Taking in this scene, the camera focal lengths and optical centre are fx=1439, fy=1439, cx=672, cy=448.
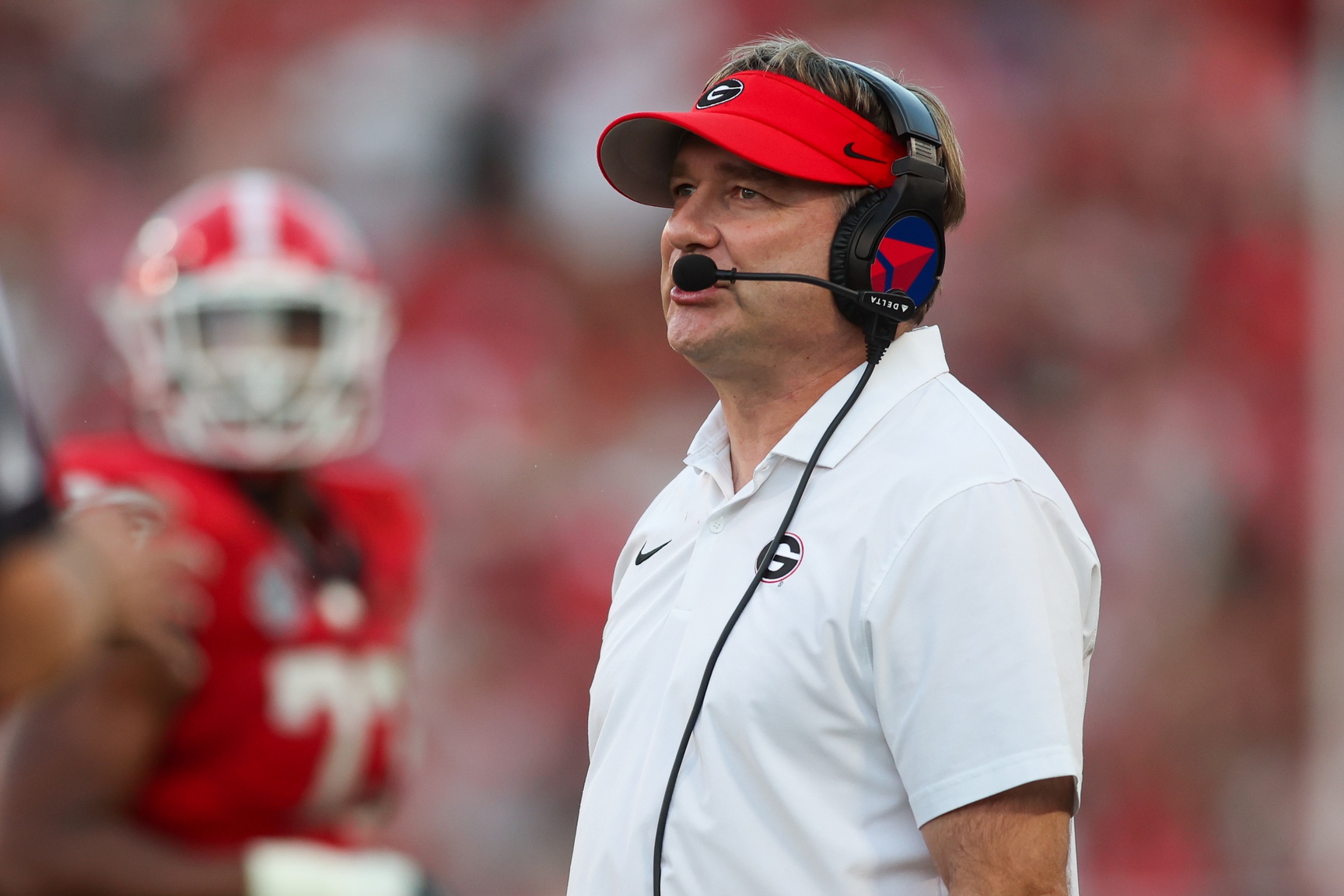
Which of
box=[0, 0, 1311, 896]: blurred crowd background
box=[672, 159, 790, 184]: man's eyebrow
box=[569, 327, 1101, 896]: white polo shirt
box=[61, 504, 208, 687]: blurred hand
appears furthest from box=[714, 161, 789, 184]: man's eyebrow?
box=[0, 0, 1311, 896]: blurred crowd background

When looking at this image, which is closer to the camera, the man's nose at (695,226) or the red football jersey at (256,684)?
the man's nose at (695,226)

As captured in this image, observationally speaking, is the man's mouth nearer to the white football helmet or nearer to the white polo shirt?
the white polo shirt

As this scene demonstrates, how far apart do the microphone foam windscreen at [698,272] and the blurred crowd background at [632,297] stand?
3232mm

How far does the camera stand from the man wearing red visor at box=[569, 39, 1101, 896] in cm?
117

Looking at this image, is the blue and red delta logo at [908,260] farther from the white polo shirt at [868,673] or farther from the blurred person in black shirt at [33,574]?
the blurred person in black shirt at [33,574]

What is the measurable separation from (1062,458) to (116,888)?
4.16 metres

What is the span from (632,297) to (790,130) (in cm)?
374

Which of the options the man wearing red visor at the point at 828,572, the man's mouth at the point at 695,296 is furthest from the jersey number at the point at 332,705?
the man's mouth at the point at 695,296

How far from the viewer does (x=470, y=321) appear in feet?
16.1

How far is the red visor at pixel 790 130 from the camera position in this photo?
4.59 ft

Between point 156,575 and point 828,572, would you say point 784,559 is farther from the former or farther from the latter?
point 156,575

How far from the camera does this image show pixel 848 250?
1415 mm

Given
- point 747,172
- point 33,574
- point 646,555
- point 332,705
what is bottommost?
point 332,705

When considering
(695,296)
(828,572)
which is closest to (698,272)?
(695,296)
